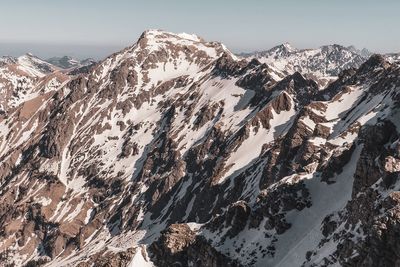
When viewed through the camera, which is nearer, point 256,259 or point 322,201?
point 256,259

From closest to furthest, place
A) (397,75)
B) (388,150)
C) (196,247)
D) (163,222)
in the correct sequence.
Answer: (388,150) → (196,247) → (397,75) → (163,222)

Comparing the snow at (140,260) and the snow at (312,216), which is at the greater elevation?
the snow at (312,216)

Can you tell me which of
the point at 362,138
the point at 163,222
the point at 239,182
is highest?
the point at 362,138

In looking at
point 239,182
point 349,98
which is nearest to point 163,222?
point 239,182

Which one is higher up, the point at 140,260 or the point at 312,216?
the point at 312,216

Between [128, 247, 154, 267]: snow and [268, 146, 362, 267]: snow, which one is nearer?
[268, 146, 362, 267]: snow

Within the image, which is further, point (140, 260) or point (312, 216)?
point (140, 260)

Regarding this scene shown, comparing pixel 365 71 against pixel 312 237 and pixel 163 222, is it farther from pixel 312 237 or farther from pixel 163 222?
pixel 312 237

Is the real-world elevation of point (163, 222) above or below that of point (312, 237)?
below

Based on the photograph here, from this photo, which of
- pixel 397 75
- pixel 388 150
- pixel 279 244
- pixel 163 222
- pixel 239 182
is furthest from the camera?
pixel 163 222

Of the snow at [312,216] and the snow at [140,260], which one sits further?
the snow at [140,260]

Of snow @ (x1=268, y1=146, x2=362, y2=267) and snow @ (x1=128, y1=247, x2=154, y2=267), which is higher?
snow @ (x1=268, y1=146, x2=362, y2=267)
